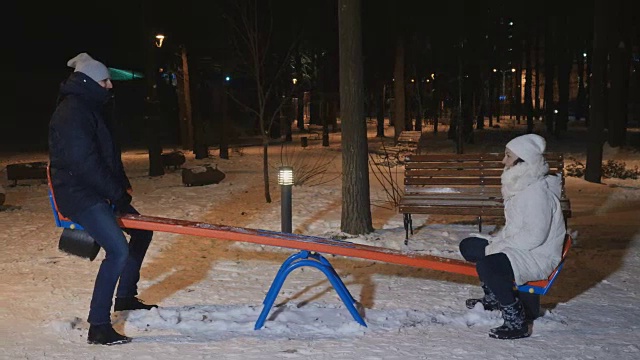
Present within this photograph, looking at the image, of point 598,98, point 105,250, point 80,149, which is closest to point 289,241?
point 105,250

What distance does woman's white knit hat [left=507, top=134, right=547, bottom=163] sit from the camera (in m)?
4.52

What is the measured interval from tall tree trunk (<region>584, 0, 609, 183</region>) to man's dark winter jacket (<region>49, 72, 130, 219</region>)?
37.3 ft

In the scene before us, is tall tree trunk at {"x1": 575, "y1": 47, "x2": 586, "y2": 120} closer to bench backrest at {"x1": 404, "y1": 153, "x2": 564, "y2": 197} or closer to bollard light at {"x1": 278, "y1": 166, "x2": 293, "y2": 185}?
bench backrest at {"x1": 404, "y1": 153, "x2": 564, "y2": 197}

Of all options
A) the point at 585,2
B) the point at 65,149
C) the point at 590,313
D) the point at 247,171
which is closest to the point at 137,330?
the point at 65,149

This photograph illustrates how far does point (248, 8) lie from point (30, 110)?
37524mm

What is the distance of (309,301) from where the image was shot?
5.45 m

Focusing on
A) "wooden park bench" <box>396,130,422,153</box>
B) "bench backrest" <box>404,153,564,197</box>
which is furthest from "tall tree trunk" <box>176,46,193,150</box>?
"bench backrest" <box>404,153,564,197</box>

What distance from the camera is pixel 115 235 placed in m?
4.44

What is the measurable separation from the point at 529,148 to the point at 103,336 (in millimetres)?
3143

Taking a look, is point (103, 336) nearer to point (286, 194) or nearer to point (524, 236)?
point (524, 236)

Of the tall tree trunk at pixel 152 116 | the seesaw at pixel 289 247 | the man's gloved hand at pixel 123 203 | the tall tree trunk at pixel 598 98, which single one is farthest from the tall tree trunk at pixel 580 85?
the man's gloved hand at pixel 123 203

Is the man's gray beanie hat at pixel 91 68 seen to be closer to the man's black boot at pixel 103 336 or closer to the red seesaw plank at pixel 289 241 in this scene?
the red seesaw plank at pixel 289 241

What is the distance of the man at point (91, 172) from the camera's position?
4.30 metres

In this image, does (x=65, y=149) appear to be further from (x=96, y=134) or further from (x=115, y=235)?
(x=115, y=235)
